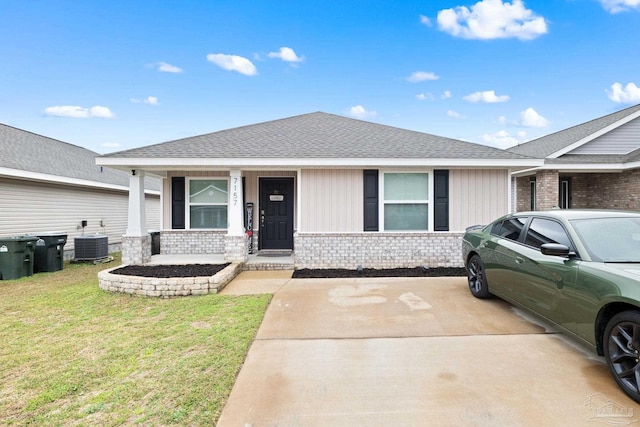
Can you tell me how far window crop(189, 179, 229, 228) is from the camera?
8820 millimetres

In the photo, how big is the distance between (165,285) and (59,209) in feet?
→ 26.5

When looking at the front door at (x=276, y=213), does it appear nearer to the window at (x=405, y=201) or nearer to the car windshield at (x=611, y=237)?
the window at (x=405, y=201)

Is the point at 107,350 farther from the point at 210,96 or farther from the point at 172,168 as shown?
the point at 210,96

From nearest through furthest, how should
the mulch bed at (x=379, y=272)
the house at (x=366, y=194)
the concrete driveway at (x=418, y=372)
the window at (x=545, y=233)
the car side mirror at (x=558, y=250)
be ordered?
the concrete driveway at (x=418, y=372) → the car side mirror at (x=558, y=250) → the window at (x=545, y=233) → the mulch bed at (x=379, y=272) → the house at (x=366, y=194)

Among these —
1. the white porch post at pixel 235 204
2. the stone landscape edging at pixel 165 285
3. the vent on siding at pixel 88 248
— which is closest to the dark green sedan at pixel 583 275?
the stone landscape edging at pixel 165 285

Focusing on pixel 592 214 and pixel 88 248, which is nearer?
pixel 592 214

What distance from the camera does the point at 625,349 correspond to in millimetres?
2434

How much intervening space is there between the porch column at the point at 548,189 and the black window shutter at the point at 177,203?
1241 cm

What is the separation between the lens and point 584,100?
18.6 meters

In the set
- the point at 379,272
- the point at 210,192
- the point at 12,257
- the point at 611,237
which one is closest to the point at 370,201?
the point at 379,272

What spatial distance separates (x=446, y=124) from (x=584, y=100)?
894 centimetres

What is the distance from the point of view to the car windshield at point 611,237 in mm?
2877

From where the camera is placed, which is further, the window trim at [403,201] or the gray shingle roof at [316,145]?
the window trim at [403,201]

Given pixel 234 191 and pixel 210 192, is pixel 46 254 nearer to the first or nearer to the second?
pixel 210 192
